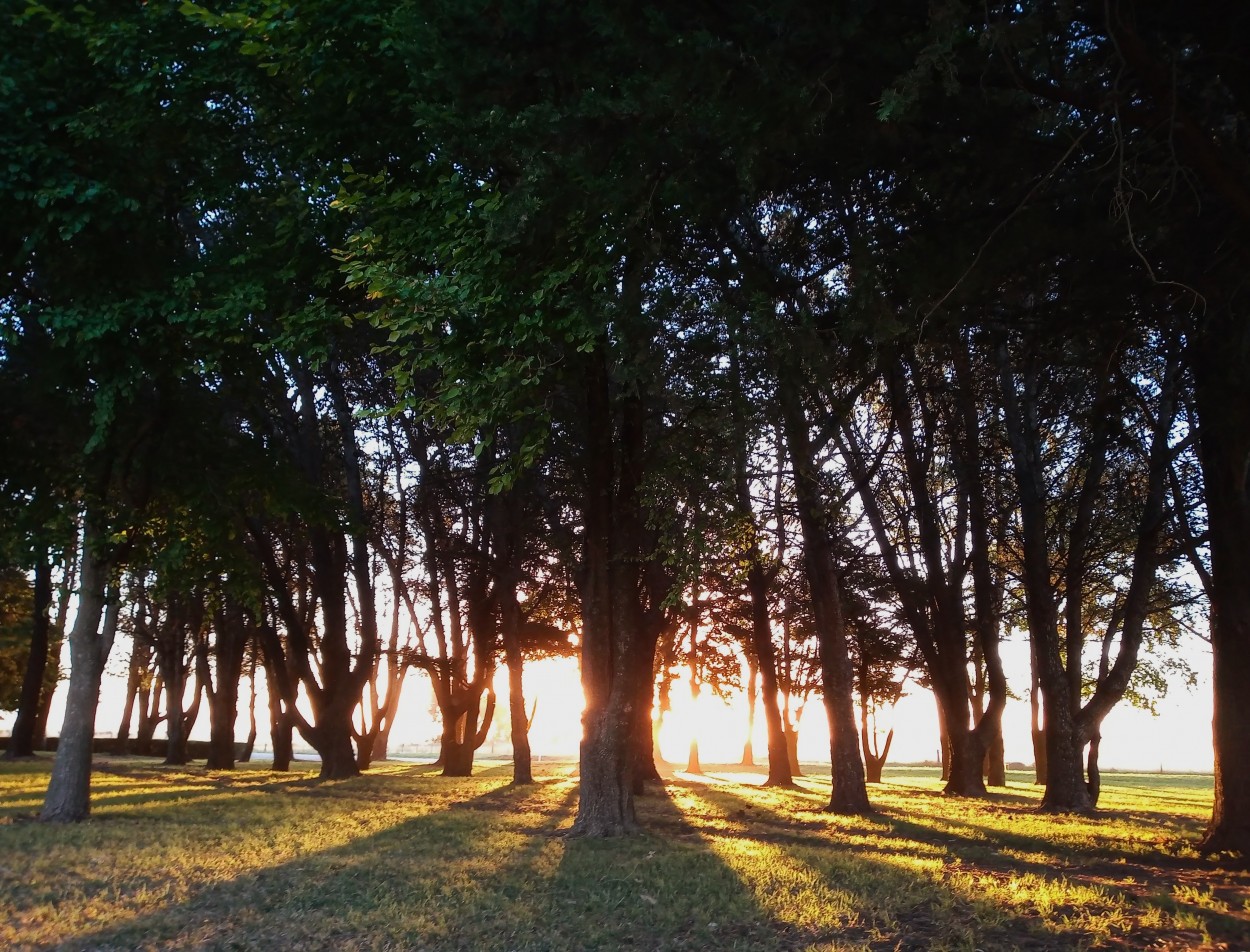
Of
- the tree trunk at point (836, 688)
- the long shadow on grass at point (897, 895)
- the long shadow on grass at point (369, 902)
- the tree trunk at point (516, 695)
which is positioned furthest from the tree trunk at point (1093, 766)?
the long shadow on grass at point (369, 902)

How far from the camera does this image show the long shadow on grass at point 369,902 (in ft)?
21.1

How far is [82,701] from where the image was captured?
12.8 m

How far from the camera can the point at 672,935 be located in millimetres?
6680

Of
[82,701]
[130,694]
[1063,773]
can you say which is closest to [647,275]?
[82,701]

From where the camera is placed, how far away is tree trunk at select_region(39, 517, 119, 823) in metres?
12.6

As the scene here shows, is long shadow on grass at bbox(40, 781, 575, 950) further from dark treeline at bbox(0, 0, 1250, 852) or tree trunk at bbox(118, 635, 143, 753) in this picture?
tree trunk at bbox(118, 635, 143, 753)

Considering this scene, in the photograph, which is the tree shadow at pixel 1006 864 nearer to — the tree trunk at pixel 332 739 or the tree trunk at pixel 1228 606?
the tree trunk at pixel 1228 606

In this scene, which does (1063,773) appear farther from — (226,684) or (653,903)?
(226,684)

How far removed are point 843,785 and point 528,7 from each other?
519 inches

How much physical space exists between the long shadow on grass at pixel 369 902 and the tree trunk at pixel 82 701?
4.17 m

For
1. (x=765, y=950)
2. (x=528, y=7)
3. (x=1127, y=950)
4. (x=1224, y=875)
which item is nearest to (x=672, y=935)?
(x=765, y=950)

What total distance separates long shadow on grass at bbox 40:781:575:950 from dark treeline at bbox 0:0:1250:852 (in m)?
2.54

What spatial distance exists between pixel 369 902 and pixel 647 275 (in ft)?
18.4

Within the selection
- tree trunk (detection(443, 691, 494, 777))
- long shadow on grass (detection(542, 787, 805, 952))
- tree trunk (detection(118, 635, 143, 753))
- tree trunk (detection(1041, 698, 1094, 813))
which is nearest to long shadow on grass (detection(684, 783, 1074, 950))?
long shadow on grass (detection(542, 787, 805, 952))
